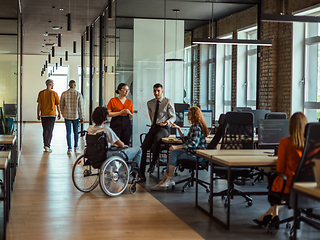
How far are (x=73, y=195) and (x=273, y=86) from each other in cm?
582

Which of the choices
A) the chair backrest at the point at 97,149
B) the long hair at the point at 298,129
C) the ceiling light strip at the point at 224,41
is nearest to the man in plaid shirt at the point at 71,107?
the ceiling light strip at the point at 224,41

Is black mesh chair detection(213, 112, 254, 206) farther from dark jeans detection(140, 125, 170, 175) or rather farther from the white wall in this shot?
the white wall

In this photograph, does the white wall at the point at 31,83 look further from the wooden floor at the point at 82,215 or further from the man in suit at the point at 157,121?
the man in suit at the point at 157,121

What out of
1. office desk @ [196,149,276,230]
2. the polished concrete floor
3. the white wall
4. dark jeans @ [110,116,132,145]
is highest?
the white wall

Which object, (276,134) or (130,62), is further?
(130,62)

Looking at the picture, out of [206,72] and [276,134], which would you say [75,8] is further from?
[276,134]

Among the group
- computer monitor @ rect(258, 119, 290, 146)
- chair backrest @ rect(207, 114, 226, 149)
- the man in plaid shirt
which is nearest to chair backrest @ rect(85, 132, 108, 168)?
chair backrest @ rect(207, 114, 226, 149)

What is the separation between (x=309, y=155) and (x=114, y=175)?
8.95 ft

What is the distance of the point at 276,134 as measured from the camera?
4.64m

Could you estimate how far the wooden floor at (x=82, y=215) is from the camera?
383 centimetres

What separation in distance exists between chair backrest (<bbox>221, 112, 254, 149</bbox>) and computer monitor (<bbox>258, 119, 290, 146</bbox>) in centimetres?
59

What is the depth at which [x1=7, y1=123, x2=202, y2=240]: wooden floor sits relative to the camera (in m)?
3.83

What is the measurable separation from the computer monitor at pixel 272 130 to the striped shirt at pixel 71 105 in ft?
19.5

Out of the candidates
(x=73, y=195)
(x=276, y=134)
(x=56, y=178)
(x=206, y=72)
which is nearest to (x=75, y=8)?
(x=206, y=72)
